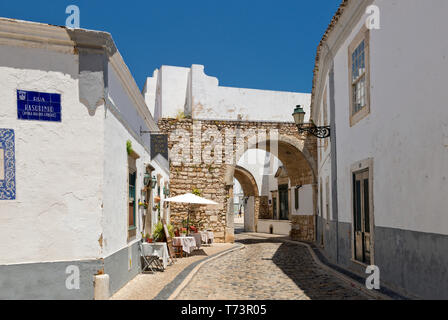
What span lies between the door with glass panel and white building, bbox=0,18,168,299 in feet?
16.7

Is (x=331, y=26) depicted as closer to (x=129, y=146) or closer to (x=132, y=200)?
(x=129, y=146)

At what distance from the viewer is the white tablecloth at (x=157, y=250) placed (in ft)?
30.8

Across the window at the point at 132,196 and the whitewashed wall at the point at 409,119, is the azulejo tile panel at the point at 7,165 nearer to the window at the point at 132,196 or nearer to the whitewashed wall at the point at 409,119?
the window at the point at 132,196

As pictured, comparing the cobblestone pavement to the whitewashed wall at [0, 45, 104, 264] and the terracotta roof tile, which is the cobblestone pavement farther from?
the terracotta roof tile

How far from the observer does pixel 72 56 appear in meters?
5.72

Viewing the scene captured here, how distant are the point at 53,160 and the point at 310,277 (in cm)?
563

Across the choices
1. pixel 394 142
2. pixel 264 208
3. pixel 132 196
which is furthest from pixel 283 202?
pixel 394 142

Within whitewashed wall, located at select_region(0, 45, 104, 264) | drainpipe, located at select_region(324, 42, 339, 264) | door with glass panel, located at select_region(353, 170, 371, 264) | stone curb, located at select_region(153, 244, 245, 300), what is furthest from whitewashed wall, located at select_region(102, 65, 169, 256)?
drainpipe, located at select_region(324, 42, 339, 264)

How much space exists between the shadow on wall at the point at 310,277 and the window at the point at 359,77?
132 inches

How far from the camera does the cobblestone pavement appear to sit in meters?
6.52

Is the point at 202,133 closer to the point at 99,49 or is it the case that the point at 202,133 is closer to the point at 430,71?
the point at 99,49

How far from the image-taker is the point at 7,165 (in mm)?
5406
